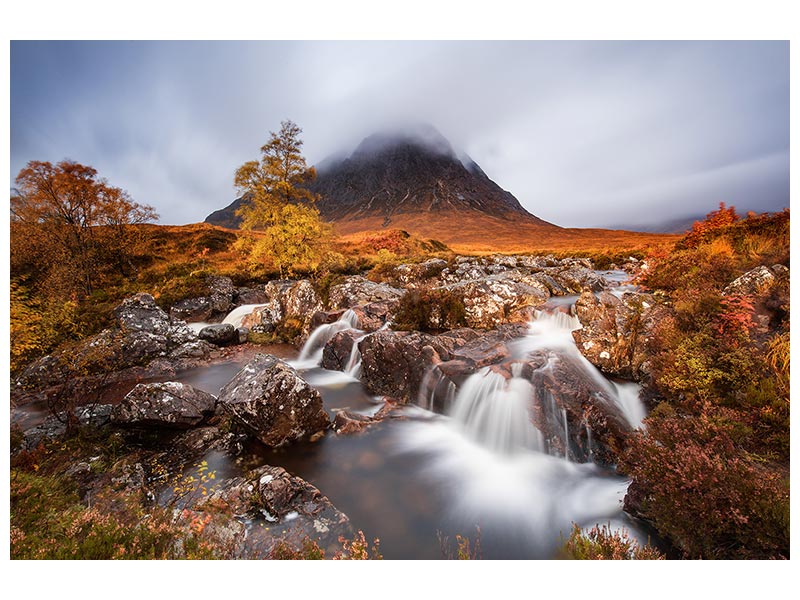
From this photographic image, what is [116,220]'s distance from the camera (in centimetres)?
1727

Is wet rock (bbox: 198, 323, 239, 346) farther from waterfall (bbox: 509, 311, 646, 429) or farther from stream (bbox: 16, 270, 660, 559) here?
waterfall (bbox: 509, 311, 646, 429)

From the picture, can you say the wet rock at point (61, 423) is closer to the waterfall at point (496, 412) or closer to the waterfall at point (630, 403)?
the waterfall at point (496, 412)

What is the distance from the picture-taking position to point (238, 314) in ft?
47.3

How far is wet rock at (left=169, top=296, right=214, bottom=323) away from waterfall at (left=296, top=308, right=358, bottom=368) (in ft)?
22.6

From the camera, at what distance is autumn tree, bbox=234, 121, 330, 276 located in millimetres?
16375

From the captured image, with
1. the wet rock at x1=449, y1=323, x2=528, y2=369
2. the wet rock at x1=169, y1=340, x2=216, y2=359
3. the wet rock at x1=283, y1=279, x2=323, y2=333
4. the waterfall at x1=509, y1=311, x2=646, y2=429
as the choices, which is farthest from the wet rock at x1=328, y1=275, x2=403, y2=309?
the waterfall at x1=509, y1=311, x2=646, y2=429

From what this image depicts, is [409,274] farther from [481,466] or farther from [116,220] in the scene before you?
[116,220]

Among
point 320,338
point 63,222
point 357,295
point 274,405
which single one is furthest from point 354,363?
point 63,222

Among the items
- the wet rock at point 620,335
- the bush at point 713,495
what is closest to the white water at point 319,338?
the wet rock at point 620,335

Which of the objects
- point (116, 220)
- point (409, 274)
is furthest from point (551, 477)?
point (116, 220)

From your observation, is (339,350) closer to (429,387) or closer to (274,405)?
(429,387)

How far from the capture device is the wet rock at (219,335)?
11.6 metres
